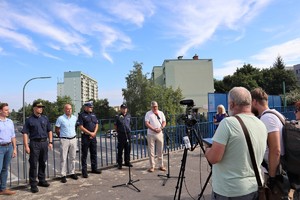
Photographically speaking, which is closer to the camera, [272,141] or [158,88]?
[272,141]

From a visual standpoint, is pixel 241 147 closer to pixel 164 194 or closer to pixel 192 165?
pixel 164 194

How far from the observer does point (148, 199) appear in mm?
5066

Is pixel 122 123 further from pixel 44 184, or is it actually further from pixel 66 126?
pixel 44 184

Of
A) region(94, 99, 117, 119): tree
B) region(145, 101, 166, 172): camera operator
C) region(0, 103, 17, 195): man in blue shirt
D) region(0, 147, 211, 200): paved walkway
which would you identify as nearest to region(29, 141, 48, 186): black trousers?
region(0, 147, 211, 200): paved walkway

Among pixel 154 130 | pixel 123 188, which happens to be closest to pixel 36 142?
pixel 123 188

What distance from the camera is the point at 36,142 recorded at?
5930 millimetres

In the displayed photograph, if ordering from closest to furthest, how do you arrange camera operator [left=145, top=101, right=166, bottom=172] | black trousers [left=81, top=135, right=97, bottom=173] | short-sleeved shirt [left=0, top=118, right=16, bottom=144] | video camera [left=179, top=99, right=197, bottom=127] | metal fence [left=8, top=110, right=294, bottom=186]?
video camera [left=179, top=99, right=197, bottom=127], short-sleeved shirt [left=0, top=118, right=16, bottom=144], black trousers [left=81, top=135, right=97, bottom=173], metal fence [left=8, top=110, right=294, bottom=186], camera operator [left=145, top=101, right=166, bottom=172]

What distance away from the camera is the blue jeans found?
558 cm

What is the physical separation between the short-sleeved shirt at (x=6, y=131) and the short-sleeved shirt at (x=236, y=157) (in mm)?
4712

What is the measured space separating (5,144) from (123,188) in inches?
101

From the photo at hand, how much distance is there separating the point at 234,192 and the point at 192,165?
536 cm

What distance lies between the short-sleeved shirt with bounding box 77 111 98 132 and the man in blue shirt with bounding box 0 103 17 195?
63.5 inches

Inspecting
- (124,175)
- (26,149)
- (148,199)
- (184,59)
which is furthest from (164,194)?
(184,59)

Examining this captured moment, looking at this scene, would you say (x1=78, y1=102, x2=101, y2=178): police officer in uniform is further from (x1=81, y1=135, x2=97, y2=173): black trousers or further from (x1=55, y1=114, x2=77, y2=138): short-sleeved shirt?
(x1=55, y1=114, x2=77, y2=138): short-sleeved shirt
